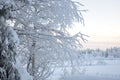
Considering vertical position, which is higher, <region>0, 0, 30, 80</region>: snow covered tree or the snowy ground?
<region>0, 0, 30, 80</region>: snow covered tree

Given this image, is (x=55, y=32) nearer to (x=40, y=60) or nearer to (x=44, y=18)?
(x=44, y=18)

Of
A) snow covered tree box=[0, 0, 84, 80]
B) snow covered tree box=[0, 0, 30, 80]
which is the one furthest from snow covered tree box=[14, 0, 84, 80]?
snow covered tree box=[0, 0, 30, 80]

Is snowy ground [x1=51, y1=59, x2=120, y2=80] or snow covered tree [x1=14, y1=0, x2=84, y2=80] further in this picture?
snowy ground [x1=51, y1=59, x2=120, y2=80]

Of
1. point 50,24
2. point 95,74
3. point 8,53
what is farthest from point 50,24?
point 95,74

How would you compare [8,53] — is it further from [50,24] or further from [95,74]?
[95,74]

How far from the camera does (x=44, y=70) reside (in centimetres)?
1160

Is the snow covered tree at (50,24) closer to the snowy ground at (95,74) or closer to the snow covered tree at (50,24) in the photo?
the snow covered tree at (50,24)

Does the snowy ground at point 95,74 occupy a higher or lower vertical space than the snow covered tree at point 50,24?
lower

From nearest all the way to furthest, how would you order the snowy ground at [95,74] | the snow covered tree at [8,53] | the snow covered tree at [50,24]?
the snow covered tree at [8,53] < the snow covered tree at [50,24] < the snowy ground at [95,74]

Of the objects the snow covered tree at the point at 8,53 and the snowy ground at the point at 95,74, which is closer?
the snow covered tree at the point at 8,53

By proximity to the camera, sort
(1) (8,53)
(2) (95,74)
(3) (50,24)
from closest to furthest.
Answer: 1. (1) (8,53)
2. (3) (50,24)
3. (2) (95,74)

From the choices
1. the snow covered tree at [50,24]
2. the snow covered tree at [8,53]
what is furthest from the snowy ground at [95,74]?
the snow covered tree at [8,53]

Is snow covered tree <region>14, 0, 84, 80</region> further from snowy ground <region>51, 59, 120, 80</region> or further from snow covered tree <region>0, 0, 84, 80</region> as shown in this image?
snowy ground <region>51, 59, 120, 80</region>

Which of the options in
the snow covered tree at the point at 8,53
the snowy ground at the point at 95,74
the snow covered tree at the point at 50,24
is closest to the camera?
the snow covered tree at the point at 8,53
